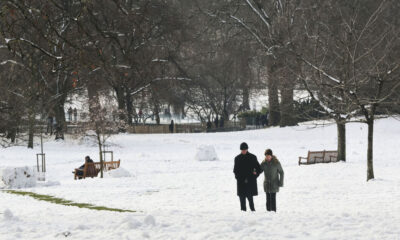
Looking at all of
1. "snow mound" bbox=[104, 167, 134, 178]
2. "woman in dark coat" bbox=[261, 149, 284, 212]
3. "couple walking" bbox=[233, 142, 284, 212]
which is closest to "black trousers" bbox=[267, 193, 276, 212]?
"couple walking" bbox=[233, 142, 284, 212]

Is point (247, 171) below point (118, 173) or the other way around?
the other way around

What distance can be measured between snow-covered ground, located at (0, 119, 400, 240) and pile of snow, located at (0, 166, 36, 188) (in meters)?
0.49

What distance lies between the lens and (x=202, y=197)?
682 inches

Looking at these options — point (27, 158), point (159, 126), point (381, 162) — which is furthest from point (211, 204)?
point (159, 126)

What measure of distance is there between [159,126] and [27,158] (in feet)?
54.3

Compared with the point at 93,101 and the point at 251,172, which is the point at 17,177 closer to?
the point at 251,172

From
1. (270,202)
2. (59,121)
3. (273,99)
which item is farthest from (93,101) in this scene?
(270,202)

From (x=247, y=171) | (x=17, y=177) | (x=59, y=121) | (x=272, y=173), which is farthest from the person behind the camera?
(x=59, y=121)

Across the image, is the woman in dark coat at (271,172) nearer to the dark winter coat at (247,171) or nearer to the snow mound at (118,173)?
Result: the dark winter coat at (247,171)

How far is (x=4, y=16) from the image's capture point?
8.55 meters

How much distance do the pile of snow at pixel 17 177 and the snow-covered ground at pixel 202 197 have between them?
19.4 inches

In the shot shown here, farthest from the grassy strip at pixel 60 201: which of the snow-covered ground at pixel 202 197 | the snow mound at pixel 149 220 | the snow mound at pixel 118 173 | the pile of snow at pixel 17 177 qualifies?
the snow mound at pixel 118 173

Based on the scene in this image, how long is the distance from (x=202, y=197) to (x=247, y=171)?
543 cm

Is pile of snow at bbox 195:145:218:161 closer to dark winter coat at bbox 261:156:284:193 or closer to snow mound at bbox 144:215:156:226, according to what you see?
dark winter coat at bbox 261:156:284:193
